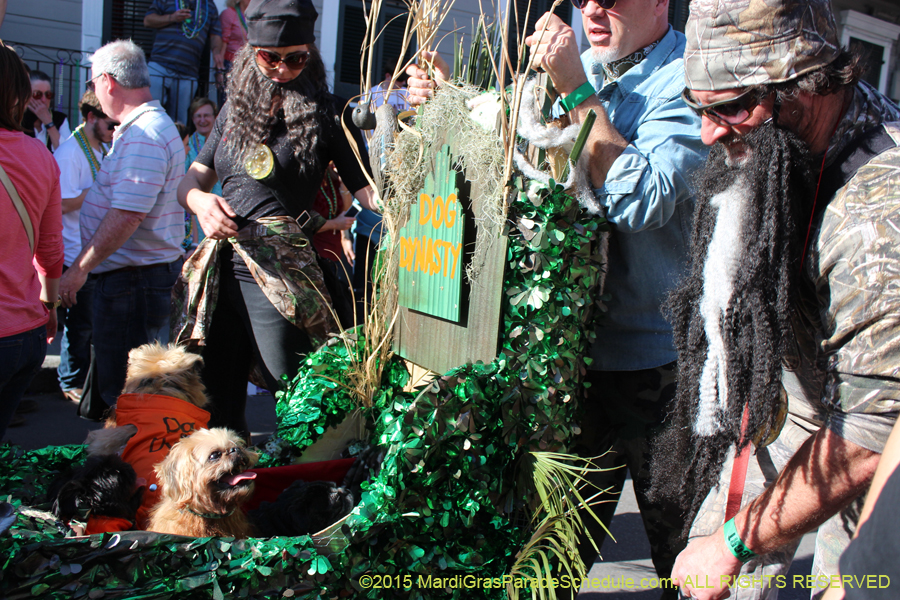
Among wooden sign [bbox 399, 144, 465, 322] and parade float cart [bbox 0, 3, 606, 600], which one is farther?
wooden sign [bbox 399, 144, 465, 322]

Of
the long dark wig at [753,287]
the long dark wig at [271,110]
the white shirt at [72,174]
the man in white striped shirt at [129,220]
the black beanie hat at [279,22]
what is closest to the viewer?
the long dark wig at [753,287]

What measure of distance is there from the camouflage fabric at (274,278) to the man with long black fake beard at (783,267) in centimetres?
147

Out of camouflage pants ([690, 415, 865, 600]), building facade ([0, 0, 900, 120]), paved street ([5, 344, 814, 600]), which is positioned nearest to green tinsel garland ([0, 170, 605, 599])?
camouflage pants ([690, 415, 865, 600])

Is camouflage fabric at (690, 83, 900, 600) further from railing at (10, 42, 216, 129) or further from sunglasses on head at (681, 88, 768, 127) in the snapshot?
railing at (10, 42, 216, 129)

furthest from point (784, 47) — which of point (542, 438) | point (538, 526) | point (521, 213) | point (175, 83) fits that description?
point (175, 83)

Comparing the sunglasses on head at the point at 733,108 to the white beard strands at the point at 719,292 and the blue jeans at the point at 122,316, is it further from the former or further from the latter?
the blue jeans at the point at 122,316

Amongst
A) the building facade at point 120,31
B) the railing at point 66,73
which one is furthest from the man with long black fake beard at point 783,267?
the railing at point 66,73

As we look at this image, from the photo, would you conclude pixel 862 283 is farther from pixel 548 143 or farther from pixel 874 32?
pixel 874 32

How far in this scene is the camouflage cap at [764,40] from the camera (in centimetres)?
129

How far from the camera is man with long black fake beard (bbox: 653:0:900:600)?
1.24 metres

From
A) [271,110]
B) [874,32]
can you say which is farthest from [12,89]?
[874,32]

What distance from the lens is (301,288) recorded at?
260 centimetres

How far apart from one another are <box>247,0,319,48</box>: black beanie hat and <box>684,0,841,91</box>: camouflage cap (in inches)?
67.3

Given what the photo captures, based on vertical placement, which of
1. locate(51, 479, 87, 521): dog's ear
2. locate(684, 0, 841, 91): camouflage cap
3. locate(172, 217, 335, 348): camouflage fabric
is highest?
locate(684, 0, 841, 91): camouflage cap
